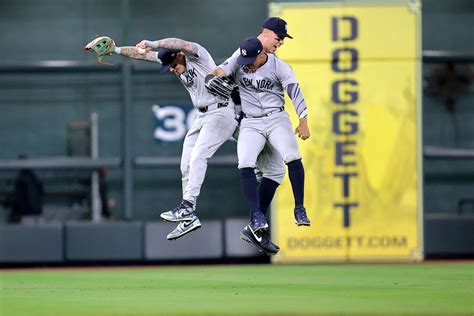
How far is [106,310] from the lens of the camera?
31.8ft

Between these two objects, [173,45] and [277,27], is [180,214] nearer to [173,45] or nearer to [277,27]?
[173,45]

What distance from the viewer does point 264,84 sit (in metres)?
12.0

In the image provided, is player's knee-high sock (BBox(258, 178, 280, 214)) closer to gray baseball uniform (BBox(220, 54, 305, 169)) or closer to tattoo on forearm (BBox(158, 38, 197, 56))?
gray baseball uniform (BBox(220, 54, 305, 169))

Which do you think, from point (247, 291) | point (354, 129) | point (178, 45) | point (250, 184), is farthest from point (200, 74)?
point (354, 129)

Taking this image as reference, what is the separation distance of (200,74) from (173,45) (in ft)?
1.81

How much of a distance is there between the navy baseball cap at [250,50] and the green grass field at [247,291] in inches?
88.2

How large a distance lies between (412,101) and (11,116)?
633cm

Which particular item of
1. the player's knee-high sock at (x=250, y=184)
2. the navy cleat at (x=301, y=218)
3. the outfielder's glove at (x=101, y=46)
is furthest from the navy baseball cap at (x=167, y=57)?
the navy cleat at (x=301, y=218)

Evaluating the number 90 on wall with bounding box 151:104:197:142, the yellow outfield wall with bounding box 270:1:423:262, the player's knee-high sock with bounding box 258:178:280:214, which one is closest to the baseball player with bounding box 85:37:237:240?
the player's knee-high sock with bounding box 258:178:280:214

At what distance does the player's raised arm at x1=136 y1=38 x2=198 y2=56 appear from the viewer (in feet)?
38.1

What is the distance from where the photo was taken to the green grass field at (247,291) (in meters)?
9.67

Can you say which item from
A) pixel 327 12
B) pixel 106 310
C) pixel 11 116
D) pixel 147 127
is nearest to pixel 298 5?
pixel 327 12

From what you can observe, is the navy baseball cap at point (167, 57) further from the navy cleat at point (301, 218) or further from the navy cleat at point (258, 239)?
the navy cleat at point (301, 218)

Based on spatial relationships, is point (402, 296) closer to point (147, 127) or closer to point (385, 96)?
point (385, 96)
